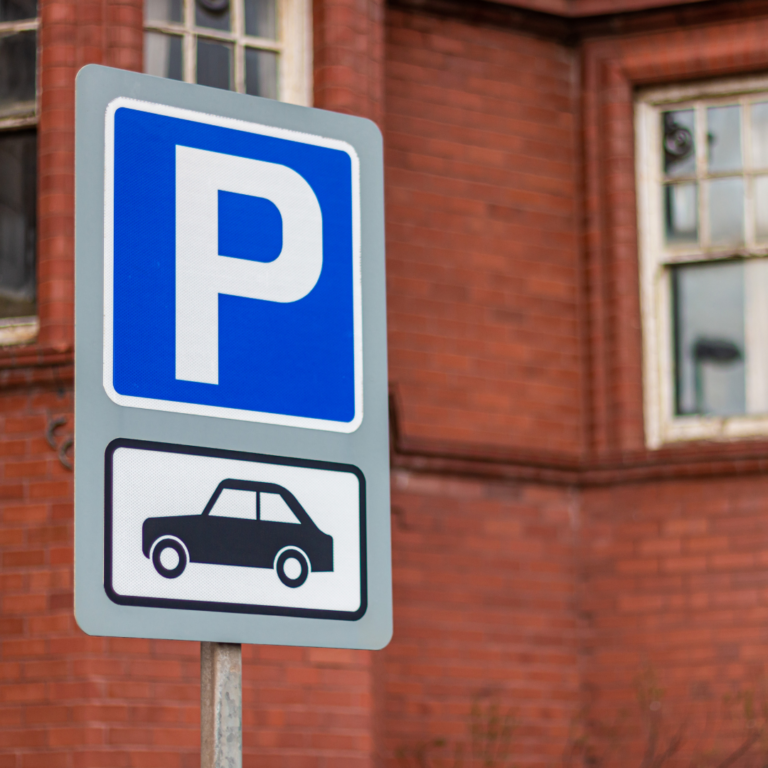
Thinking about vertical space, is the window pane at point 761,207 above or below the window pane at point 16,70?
below

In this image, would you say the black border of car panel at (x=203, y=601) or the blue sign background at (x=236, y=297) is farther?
the blue sign background at (x=236, y=297)

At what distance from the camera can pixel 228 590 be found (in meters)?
2.32

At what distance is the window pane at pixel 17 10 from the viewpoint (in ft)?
22.7

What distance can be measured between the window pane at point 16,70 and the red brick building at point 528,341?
0.03 ft

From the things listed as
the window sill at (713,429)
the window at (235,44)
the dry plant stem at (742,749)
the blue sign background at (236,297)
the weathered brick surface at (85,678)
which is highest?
the window at (235,44)

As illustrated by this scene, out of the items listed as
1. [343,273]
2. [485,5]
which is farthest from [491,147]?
[343,273]

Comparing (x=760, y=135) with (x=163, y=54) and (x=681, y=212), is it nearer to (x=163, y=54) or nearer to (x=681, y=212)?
(x=681, y=212)

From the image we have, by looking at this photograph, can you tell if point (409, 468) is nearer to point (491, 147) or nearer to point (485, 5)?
point (491, 147)

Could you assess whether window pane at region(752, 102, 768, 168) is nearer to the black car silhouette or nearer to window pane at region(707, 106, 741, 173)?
window pane at region(707, 106, 741, 173)

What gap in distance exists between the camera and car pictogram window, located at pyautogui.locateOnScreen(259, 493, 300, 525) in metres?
2.38

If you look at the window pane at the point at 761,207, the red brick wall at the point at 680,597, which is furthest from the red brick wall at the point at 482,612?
the window pane at the point at 761,207

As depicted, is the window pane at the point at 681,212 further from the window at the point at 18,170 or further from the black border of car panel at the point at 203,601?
the black border of car panel at the point at 203,601

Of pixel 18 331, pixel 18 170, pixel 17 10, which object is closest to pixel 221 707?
pixel 18 331

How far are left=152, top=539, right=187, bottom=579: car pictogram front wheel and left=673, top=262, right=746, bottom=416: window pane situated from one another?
5.87 meters
